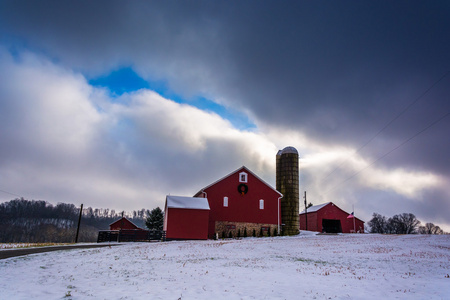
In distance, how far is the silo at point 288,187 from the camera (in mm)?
43062

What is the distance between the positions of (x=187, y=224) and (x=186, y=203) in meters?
2.46

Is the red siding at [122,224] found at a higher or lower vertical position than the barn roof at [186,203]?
lower

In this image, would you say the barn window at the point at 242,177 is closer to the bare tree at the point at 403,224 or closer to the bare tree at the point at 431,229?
the bare tree at the point at 403,224

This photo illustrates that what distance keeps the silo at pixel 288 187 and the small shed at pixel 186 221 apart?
12438 millimetres

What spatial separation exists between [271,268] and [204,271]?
320 centimetres

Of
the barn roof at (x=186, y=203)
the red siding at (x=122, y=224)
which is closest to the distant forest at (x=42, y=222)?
the red siding at (x=122, y=224)

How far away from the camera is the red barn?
39125 mm

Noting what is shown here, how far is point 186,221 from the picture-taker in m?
35.8

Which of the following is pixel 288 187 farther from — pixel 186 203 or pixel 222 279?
pixel 222 279

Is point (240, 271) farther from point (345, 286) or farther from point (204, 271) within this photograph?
point (345, 286)

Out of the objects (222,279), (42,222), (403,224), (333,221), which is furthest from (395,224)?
(42,222)

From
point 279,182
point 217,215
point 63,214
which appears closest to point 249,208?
point 217,215

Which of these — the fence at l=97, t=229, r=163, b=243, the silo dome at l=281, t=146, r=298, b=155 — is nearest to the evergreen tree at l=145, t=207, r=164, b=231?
the fence at l=97, t=229, r=163, b=243

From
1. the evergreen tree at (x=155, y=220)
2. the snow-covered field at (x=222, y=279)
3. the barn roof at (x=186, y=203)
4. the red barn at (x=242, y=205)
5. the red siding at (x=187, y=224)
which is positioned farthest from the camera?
the evergreen tree at (x=155, y=220)
